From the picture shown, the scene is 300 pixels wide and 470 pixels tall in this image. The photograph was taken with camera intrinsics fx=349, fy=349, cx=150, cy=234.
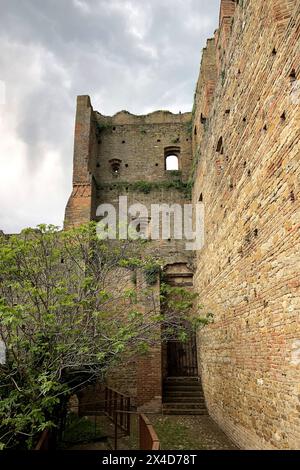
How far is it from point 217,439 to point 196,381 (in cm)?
410

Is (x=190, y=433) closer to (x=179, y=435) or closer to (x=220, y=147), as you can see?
(x=179, y=435)

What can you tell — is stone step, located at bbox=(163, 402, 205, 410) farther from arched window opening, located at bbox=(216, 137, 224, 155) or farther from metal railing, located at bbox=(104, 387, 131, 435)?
arched window opening, located at bbox=(216, 137, 224, 155)

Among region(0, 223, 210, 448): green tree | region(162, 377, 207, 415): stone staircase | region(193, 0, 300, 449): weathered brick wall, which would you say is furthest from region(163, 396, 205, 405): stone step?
region(0, 223, 210, 448): green tree

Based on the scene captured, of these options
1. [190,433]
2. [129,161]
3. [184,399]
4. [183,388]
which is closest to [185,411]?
[184,399]

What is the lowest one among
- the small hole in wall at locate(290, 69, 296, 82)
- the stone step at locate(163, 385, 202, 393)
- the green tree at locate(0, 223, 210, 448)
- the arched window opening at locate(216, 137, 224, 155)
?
the stone step at locate(163, 385, 202, 393)

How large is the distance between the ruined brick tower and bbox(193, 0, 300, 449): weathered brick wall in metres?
0.02

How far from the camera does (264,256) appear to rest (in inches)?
218

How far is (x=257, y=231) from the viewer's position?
19.2 feet

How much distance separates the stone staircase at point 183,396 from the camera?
10496 millimetres

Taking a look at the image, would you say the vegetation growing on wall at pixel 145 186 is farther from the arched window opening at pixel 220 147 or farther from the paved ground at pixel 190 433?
the paved ground at pixel 190 433

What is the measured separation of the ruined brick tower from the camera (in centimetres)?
468

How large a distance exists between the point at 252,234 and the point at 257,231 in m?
0.24
